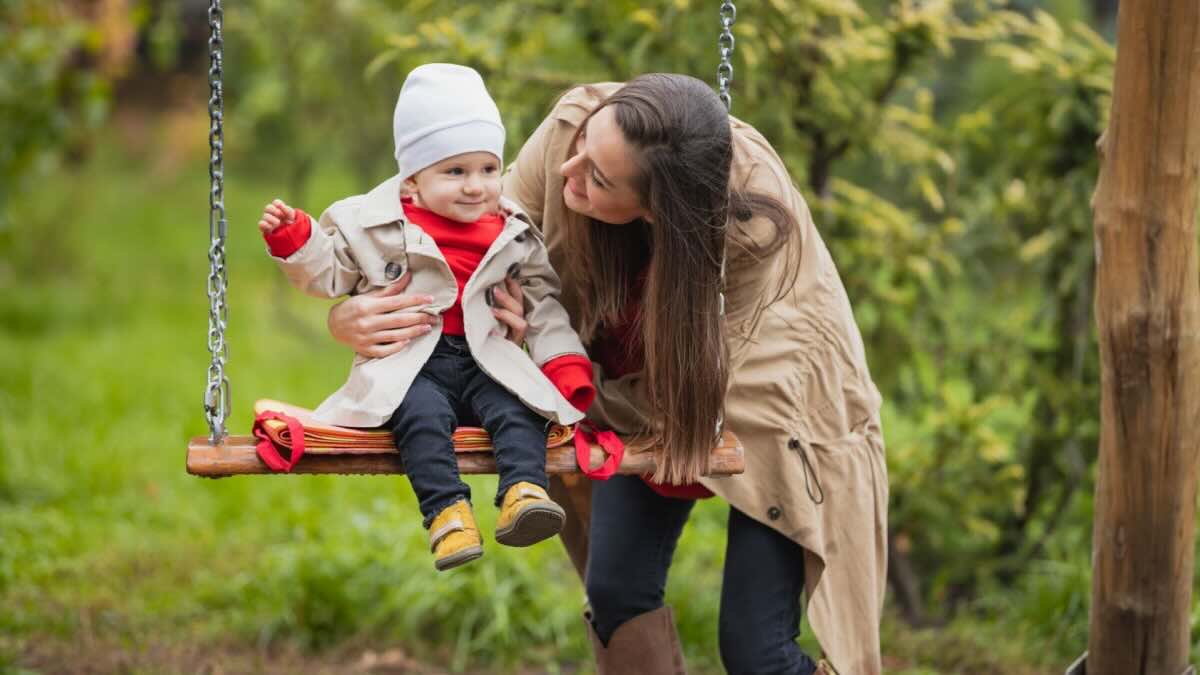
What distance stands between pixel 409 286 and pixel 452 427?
0.30 meters

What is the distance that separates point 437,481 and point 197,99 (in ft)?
36.7

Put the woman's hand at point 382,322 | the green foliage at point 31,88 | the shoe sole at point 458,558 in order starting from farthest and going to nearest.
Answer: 1. the green foliage at point 31,88
2. the woman's hand at point 382,322
3. the shoe sole at point 458,558

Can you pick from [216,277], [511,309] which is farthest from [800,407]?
[216,277]

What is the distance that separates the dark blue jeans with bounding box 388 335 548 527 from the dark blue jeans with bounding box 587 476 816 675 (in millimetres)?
476

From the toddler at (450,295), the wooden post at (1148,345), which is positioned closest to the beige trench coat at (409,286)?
the toddler at (450,295)

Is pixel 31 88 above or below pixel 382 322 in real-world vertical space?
above

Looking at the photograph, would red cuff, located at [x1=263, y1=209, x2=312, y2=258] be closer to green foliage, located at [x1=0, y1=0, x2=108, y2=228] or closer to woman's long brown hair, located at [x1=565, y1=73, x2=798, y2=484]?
woman's long brown hair, located at [x1=565, y1=73, x2=798, y2=484]

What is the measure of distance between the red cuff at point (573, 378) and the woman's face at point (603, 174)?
0.99ft

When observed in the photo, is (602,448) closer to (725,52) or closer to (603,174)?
(603,174)

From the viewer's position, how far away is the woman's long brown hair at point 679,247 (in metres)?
2.55

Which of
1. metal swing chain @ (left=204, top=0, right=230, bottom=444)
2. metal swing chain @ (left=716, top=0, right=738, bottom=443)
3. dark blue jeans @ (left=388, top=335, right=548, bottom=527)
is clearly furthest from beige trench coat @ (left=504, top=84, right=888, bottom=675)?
metal swing chain @ (left=204, top=0, right=230, bottom=444)

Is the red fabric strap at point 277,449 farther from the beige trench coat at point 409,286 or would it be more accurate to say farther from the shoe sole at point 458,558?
the shoe sole at point 458,558

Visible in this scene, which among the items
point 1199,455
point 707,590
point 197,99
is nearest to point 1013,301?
point 707,590

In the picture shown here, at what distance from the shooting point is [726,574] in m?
2.92
